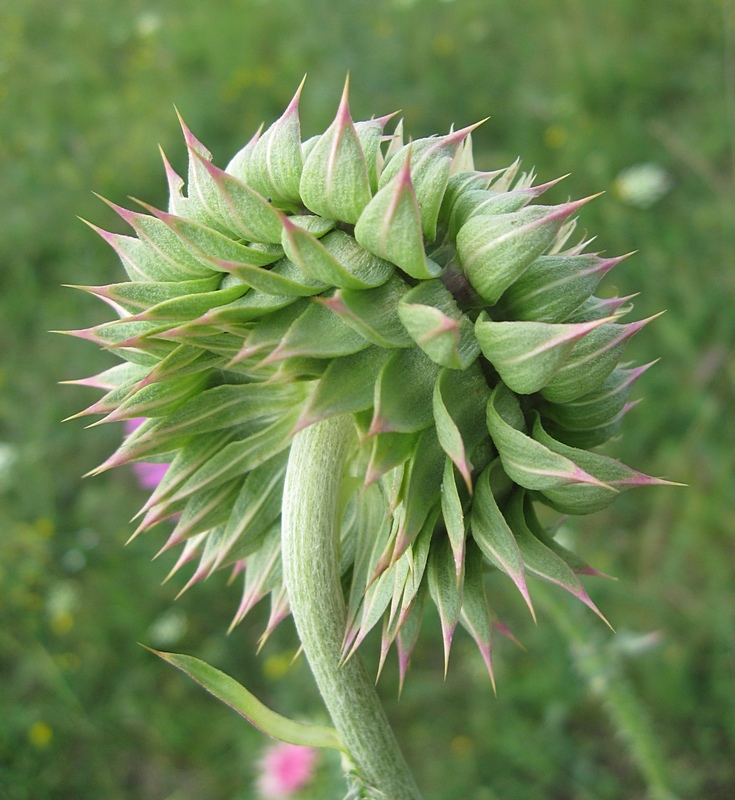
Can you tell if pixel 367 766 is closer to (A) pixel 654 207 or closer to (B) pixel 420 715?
(B) pixel 420 715

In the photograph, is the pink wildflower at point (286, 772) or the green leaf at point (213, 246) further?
the pink wildflower at point (286, 772)

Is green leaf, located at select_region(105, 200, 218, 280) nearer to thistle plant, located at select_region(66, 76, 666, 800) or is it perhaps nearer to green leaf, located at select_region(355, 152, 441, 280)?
thistle plant, located at select_region(66, 76, 666, 800)

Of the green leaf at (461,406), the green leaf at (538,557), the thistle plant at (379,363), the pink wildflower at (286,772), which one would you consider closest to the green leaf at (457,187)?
the thistle plant at (379,363)

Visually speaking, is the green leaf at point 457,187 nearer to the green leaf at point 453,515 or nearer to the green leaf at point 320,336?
the green leaf at point 320,336

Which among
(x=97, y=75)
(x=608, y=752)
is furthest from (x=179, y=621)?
(x=97, y=75)

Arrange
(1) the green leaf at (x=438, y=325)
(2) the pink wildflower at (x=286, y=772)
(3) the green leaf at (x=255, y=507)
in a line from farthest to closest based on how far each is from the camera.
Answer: (2) the pink wildflower at (x=286, y=772), (3) the green leaf at (x=255, y=507), (1) the green leaf at (x=438, y=325)

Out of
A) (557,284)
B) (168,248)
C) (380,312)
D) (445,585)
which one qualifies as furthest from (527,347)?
(168,248)

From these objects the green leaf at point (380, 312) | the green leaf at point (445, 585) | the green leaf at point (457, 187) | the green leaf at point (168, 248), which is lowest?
the green leaf at point (445, 585)

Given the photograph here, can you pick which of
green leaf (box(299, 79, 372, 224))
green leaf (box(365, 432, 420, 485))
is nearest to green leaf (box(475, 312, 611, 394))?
green leaf (box(365, 432, 420, 485))
